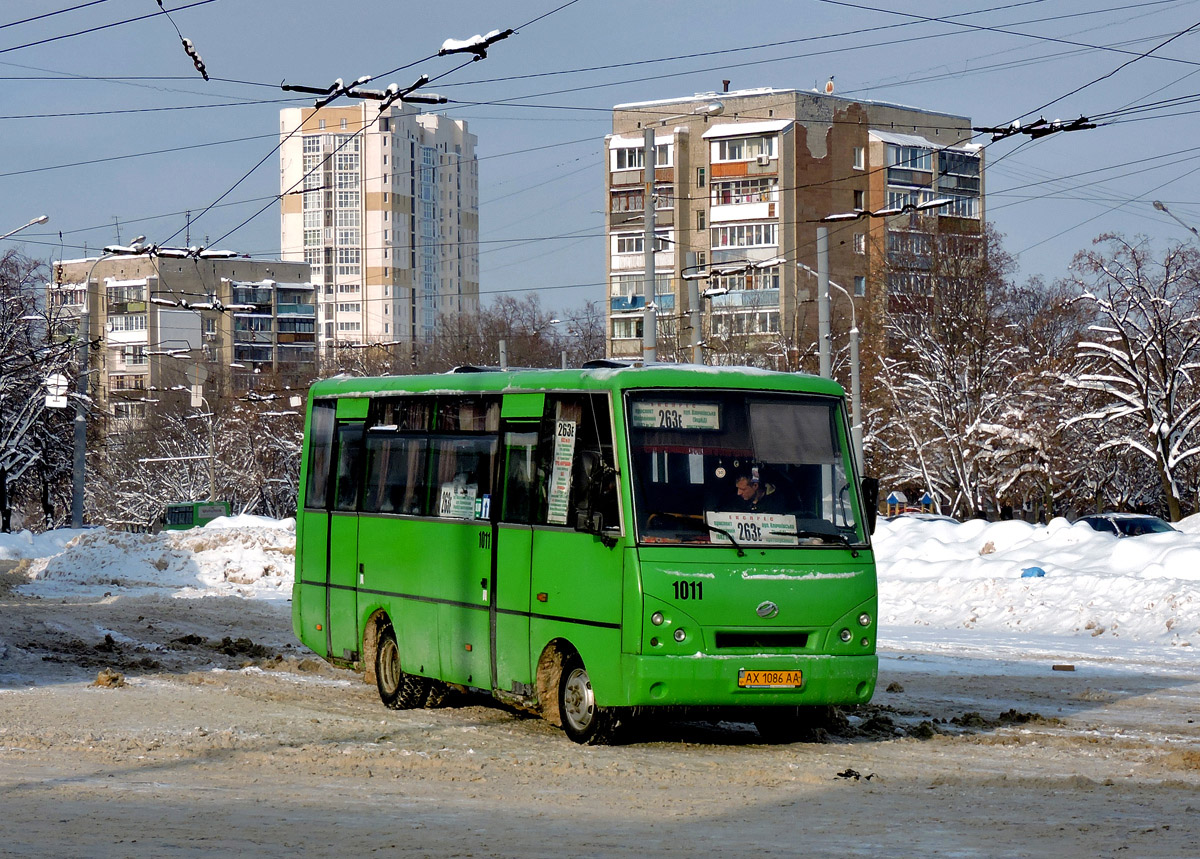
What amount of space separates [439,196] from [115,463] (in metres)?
107

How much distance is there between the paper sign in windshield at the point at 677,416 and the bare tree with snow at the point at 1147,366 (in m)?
37.8

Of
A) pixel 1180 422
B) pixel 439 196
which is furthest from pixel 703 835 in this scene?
pixel 439 196

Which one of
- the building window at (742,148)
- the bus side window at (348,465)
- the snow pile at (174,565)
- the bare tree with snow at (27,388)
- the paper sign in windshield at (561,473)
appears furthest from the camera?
the building window at (742,148)

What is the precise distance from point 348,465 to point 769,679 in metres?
5.65

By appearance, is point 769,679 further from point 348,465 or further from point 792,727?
point 348,465

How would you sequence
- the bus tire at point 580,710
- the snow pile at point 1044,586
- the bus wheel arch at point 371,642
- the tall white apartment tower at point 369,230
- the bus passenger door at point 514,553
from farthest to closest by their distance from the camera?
the tall white apartment tower at point 369,230
the snow pile at point 1044,586
the bus wheel arch at point 371,642
the bus passenger door at point 514,553
the bus tire at point 580,710

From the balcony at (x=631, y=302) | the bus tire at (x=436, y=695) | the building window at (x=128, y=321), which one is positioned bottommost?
the bus tire at (x=436, y=695)

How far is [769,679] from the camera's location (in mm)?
11273

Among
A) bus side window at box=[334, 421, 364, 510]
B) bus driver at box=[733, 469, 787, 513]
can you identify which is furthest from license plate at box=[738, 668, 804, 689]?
bus side window at box=[334, 421, 364, 510]

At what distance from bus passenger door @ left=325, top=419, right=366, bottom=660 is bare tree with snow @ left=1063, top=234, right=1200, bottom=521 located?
35.5 metres

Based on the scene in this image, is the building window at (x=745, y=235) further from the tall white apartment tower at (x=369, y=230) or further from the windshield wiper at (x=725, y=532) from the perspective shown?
the windshield wiper at (x=725, y=532)

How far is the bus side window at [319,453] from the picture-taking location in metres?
16.0

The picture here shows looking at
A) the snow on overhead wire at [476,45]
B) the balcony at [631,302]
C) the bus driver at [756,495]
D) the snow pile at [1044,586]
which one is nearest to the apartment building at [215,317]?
the balcony at [631,302]

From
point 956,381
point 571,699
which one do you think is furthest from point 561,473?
point 956,381
